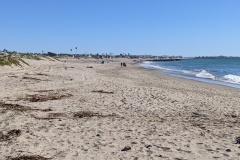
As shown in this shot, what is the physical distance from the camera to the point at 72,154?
6590mm

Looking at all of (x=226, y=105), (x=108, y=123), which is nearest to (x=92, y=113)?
(x=108, y=123)

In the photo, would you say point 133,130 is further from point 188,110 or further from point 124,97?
point 124,97

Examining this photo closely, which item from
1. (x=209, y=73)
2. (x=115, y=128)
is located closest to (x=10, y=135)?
(x=115, y=128)

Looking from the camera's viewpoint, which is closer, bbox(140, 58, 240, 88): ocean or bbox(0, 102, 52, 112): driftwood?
bbox(0, 102, 52, 112): driftwood

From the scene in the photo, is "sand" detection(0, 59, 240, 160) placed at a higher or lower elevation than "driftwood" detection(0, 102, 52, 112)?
lower

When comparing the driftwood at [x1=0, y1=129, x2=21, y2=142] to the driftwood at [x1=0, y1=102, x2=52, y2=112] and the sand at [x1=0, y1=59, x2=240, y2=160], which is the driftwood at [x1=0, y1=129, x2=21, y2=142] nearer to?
the sand at [x1=0, y1=59, x2=240, y2=160]

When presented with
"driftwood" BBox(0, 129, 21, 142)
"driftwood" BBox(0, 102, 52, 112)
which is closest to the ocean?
"driftwood" BBox(0, 102, 52, 112)

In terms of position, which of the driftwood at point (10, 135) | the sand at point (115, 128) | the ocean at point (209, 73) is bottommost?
the ocean at point (209, 73)

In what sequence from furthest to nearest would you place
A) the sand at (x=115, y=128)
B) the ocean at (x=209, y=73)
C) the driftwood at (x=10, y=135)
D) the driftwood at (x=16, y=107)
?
the ocean at (x=209, y=73), the driftwood at (x=16, y=107), the driftwood at (x=10, y=135), the sand at (x=115, y=128)

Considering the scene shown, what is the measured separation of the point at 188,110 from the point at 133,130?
4.25m

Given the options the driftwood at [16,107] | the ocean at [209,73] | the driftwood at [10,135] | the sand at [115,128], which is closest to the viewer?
the sand at [115,128]

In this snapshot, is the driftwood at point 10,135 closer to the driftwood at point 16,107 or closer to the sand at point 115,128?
the sand at point 115,128

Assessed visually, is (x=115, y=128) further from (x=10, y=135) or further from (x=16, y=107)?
(x=16, y=107)

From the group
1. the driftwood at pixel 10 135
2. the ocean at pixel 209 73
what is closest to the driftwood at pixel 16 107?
the driftwood at pixel 10 135
